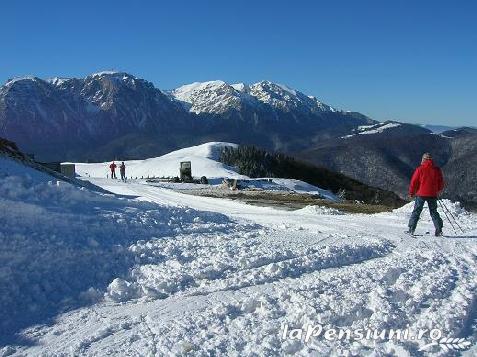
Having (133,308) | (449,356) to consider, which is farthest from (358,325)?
(133,308)

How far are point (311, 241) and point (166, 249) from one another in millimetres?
3179

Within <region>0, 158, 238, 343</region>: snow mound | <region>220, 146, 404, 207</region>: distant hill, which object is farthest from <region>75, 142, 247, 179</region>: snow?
<region>0, 158, 238, 343</region>: snow mound

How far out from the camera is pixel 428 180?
13.1 meters

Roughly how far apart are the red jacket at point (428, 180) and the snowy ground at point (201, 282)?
1.11 m

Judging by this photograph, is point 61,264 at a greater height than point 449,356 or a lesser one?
greater

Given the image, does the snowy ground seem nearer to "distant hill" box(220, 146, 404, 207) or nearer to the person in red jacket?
the person in red jacket

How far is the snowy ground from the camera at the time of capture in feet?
21.6

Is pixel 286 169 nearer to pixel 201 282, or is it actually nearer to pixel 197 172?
pixel 197 172

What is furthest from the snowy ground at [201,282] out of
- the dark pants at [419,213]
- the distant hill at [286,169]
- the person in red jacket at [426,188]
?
the distant hill at [286,169]

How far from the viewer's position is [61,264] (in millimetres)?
8812

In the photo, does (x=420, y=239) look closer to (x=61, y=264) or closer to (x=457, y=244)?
(x=457, y=244)

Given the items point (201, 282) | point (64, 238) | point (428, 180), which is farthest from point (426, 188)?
point (64, 238)

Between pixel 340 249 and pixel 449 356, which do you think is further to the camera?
pixel 340 249

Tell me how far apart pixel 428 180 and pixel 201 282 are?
6.97 meters
